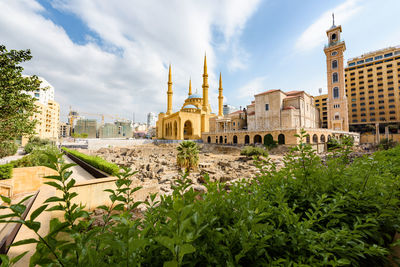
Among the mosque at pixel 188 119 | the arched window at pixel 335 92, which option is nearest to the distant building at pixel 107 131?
the mosque at pixel 188 119

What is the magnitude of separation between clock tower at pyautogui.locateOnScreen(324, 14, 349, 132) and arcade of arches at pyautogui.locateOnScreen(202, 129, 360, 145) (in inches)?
195

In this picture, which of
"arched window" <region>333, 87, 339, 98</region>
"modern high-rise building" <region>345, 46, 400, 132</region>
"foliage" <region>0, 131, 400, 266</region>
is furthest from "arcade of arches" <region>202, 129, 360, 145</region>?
"modern high-rise building" <region>345, 46, 400, 132</region>

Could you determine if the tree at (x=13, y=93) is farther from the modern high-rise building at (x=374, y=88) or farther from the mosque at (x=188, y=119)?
the modern high-rise building at (x=374, y=88)

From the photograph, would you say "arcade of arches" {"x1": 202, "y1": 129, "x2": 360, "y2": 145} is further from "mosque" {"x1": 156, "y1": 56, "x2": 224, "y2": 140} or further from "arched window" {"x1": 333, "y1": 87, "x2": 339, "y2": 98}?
"arched window" {"x1": 333, "y1": 87, "x2": 339, "y2": 98}

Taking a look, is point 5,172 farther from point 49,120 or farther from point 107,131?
point 107,131

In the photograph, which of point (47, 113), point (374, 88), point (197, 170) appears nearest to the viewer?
point (197, 170)

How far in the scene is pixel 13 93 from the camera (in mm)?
7121

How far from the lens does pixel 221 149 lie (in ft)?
96.4

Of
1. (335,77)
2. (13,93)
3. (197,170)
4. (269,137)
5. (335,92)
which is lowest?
(197,170)

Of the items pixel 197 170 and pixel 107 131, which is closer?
pixel 197 170

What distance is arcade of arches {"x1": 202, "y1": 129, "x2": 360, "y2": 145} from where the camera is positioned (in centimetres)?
2406

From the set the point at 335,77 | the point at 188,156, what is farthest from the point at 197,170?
the point at 335,77

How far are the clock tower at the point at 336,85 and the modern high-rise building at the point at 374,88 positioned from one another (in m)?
17.2

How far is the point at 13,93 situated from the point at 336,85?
48.3 metres
